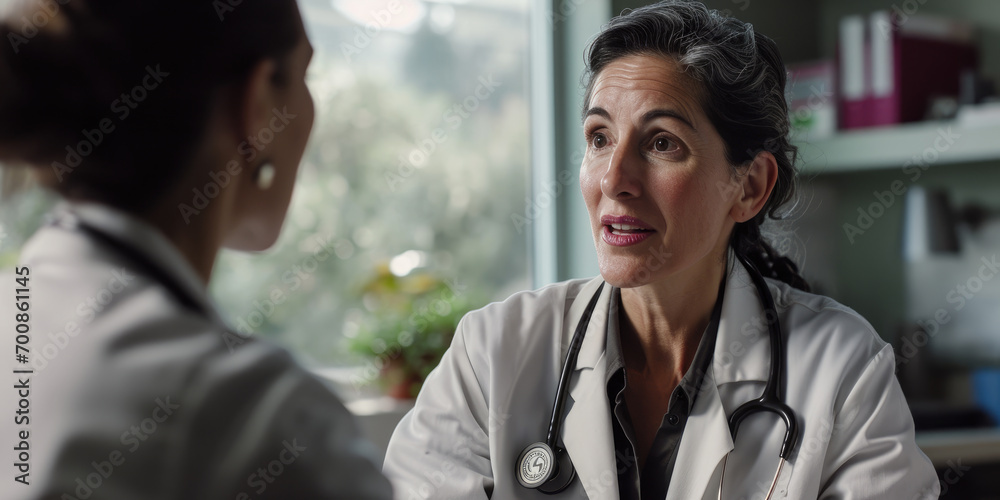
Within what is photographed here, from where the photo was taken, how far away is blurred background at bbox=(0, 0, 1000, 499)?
2.63m

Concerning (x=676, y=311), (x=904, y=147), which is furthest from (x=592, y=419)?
(x=904, y=147)

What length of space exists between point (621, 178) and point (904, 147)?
1.82 m

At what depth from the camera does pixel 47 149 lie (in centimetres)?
47

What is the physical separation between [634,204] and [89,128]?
3.29 feet

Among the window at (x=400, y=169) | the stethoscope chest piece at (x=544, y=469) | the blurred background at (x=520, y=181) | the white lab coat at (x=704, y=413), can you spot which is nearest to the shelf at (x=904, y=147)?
the blurred background at (x=520, y=181)

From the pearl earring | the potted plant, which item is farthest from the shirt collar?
the potted plant

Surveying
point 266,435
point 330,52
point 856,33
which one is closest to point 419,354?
point 330,52

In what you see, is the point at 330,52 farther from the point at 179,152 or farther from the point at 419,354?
the point at 179,152

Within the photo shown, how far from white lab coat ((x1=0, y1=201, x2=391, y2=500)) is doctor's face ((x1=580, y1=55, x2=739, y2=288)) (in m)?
0.93

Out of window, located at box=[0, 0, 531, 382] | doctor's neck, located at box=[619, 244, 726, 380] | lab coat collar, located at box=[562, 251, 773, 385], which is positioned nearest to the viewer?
lab coat collar, located at box=[562, 251, 773, 385]

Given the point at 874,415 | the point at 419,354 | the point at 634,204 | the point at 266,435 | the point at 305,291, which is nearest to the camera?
the point at 266,435

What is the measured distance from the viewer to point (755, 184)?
4.90 feet

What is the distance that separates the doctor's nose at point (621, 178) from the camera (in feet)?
4.41

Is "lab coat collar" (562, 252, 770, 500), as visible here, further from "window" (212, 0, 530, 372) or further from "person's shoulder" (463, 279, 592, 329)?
"window" (212, 0, 530, 372)
